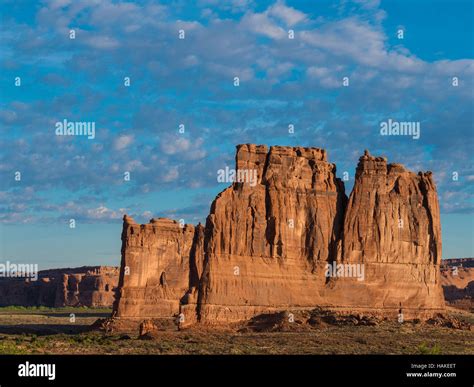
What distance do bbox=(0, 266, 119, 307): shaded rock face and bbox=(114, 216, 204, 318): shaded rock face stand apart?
7208cm

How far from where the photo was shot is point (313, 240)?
237ft

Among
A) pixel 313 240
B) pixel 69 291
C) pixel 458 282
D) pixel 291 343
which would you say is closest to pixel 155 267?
pixel 313 240

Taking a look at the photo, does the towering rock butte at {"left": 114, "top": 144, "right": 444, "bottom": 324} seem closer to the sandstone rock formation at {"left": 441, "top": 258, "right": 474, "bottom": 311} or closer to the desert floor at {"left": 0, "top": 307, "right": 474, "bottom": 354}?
the desert floor at {"left": 0, "top": 307, "right": 474, "bottom": 354}

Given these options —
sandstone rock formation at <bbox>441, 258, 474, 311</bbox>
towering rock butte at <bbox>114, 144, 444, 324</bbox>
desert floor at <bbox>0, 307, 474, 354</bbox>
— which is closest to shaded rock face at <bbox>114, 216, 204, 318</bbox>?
towering rock butte at <bbox>114, 144, 444, 324</bbox>

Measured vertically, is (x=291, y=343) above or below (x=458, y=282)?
below

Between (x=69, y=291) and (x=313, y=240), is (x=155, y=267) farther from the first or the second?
(x=69, y=291)

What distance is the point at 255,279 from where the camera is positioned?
6906 cm

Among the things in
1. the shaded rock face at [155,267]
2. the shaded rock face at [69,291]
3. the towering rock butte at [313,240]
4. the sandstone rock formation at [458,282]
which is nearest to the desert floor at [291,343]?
the towering rock butte at [313,240]

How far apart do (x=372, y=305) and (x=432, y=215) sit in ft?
32.2

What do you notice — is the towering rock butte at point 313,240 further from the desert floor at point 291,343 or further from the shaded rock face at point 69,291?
the shaded rock face at point 69,291

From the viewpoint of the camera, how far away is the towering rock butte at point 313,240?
68688 millimetres

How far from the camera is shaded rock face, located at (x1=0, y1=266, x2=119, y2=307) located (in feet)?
565

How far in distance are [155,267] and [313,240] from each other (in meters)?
26.1
